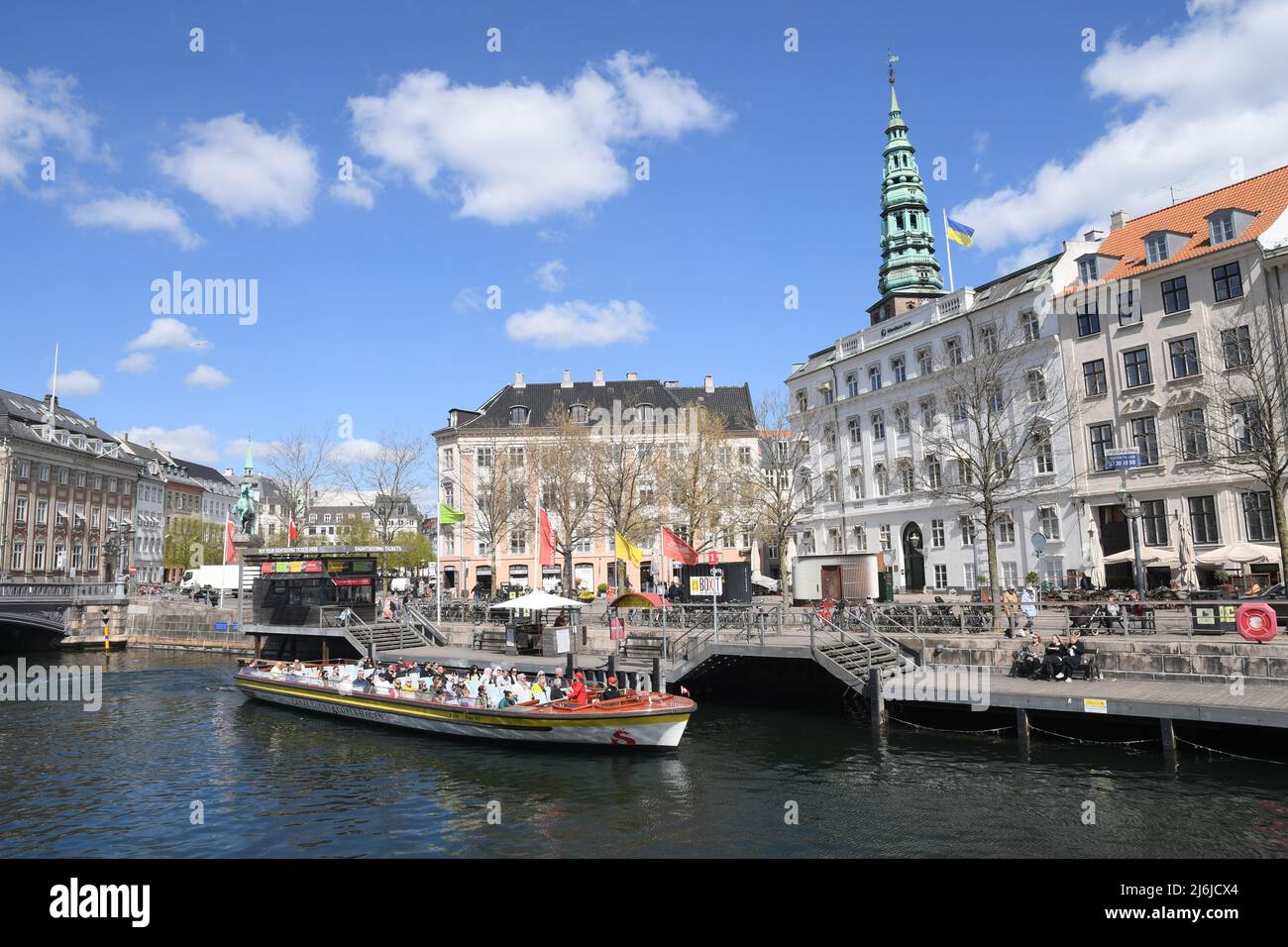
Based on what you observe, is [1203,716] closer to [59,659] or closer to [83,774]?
[83,774]

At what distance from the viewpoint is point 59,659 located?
49.1 m

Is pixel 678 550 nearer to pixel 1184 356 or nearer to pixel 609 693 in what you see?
pixel 609 693

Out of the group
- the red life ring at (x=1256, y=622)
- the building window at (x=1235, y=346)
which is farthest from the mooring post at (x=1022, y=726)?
the building window at (x=1235, y=346)

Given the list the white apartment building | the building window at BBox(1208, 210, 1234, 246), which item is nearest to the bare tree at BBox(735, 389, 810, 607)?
the white apartment building

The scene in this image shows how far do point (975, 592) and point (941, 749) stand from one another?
→ 2372cm

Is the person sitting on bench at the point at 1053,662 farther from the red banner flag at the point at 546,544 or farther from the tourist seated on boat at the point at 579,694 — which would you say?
the red banner flag at the point at 546,544

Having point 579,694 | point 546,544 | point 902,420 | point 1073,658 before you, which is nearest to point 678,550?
point 579,694

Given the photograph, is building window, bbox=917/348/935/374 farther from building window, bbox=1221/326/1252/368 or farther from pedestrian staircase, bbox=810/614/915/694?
pedestrian staircase, bbox=810/614/915/694

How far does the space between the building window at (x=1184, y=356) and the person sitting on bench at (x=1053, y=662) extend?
21.0 meters

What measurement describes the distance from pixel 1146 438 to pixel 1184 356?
4117 mm

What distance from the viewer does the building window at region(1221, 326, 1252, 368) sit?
33750mm

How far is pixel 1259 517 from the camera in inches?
1387

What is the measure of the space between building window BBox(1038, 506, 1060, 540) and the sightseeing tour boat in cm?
2871
